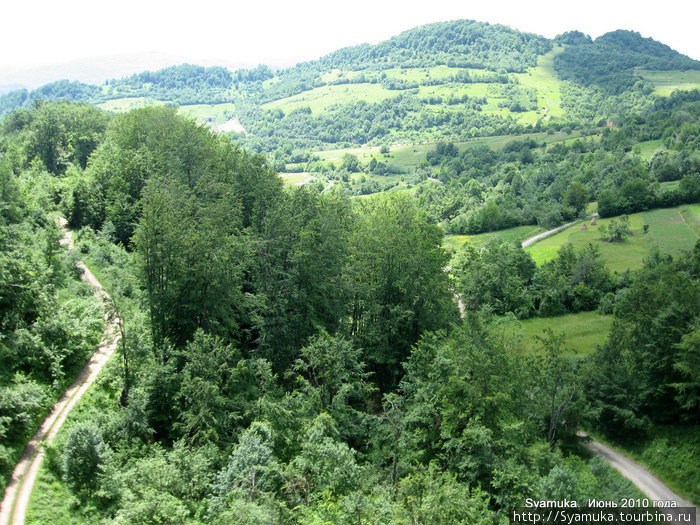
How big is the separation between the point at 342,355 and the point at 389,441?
6431 mm

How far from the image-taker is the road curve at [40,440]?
21.7 meters

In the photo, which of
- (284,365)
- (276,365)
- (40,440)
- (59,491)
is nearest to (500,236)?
(284,365)

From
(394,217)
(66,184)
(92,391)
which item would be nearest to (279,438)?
(92,391)

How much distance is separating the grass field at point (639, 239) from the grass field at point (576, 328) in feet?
55.1

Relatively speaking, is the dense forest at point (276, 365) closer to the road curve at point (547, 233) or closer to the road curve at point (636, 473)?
the road curve at point (636, 473)

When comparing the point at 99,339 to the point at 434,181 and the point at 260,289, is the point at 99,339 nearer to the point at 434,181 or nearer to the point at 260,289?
the point at 260,289

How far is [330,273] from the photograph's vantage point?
42500mm

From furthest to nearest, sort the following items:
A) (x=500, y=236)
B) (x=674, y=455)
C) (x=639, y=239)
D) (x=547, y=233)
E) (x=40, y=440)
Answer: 1. (x=500, y=236)
2. (x=547, y=233)
3. (x=639, y=239)
4. (x=674, y=455)
5. (x=40, y=440)

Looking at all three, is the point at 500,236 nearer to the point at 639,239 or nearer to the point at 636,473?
the point at 639,239

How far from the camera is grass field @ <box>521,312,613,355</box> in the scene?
6406 cm

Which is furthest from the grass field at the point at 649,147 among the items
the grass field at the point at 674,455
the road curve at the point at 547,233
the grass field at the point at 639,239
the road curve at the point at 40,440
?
the road curve at the point at 40,440

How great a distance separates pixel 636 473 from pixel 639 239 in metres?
65.0

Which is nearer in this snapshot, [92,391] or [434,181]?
[92,391]

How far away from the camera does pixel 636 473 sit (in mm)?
43312
